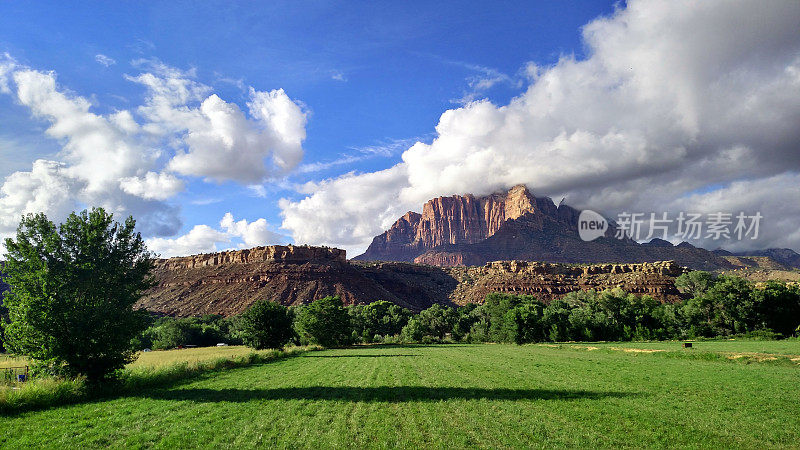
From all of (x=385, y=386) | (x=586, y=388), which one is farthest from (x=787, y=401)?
(x=385, y=386)

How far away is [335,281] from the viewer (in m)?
151

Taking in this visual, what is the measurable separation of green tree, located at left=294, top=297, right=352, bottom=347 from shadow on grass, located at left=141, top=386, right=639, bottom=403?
51366mm

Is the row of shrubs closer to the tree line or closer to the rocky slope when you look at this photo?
the tree line

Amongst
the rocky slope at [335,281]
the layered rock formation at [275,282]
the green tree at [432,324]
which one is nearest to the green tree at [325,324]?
the green tree at [432,324]

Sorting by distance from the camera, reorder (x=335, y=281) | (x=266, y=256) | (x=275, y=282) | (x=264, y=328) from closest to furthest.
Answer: (x=264, y=328) → (x=275, y=282) → (x=335, y=281) → (x=266, y=256)

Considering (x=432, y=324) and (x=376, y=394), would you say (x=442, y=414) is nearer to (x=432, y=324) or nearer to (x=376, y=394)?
Answer: (x=376, y=394)

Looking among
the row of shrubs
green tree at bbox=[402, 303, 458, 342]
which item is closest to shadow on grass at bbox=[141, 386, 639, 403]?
the row of shrubs

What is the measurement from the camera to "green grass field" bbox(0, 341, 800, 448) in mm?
13000

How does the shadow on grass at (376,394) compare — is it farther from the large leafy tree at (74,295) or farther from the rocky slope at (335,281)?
the rocky slope at (335,281)

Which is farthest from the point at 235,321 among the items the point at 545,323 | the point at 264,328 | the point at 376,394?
the point at 376,394

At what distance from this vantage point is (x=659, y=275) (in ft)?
506

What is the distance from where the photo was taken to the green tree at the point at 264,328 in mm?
58156

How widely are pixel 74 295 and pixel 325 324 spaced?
55.5 meters

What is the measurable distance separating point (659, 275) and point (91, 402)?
182m
